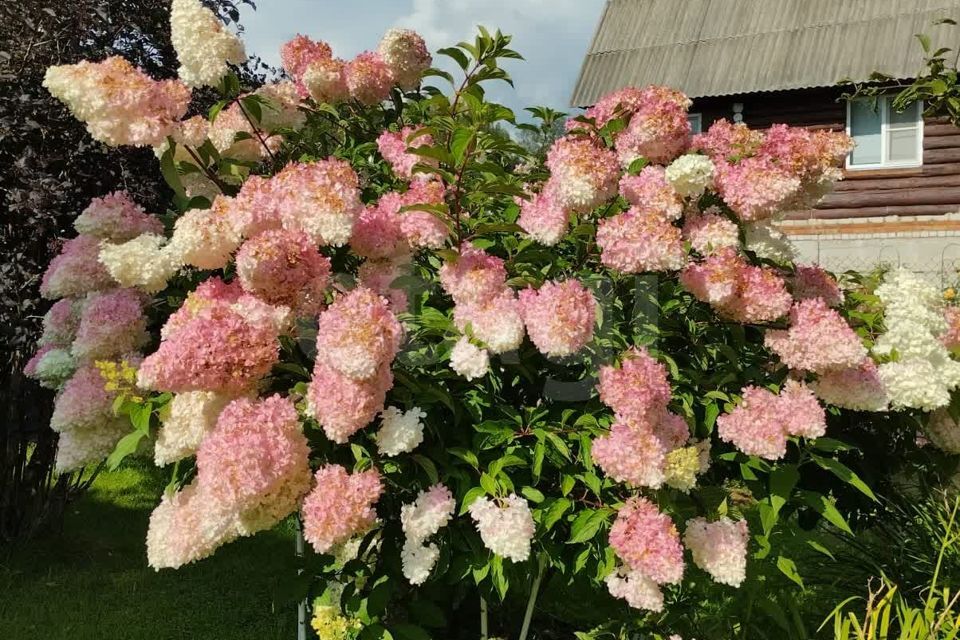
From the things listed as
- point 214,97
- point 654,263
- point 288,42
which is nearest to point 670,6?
point 214,97

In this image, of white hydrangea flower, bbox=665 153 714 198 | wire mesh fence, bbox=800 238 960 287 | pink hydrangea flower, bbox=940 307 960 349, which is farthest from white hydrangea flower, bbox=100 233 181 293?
wire mesh fence, bbox=800 238 960 287

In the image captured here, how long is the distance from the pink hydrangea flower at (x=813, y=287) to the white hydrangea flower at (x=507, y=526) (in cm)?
108

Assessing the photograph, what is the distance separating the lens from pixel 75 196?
400cm

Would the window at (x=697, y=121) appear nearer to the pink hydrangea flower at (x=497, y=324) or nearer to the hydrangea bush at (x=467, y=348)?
the hydrangea bush at (x=467, y=348)

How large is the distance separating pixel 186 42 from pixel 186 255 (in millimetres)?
606

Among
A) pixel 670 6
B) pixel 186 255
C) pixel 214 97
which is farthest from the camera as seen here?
pixel 670 6

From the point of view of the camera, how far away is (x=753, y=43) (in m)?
12.4

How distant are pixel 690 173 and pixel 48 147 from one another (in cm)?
312

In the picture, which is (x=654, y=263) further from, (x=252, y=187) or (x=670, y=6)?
(x=670, y=6)

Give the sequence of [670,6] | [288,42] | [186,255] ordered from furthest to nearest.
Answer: [670,6], [288,42], [186,255]

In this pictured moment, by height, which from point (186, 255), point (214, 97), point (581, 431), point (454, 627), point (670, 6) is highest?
point (670, 6)

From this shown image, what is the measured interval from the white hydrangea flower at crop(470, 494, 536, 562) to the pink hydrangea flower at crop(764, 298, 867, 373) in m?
0.81

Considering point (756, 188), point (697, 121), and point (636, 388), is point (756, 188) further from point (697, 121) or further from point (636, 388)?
point (697, 121)

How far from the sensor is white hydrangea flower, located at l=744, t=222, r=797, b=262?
7.79 feet
